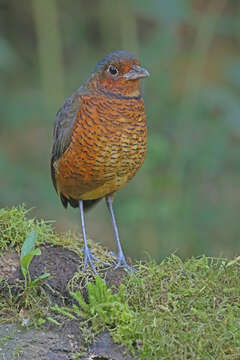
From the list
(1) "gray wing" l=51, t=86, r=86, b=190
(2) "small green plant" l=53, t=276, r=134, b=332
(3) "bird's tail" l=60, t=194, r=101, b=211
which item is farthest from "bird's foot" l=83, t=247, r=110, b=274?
(3) "bird's tail" l=60, t=194, r=101, b=211

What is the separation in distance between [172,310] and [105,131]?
4.60 feet

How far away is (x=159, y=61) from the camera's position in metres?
6.99

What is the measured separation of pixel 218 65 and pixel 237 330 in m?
8.61

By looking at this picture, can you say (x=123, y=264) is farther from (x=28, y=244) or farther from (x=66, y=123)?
(x=66, y=123)

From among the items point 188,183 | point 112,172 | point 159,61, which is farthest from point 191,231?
point 112,172

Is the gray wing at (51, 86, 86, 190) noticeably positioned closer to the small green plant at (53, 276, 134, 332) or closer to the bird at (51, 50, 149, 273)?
the bird at (51, 50, 149, 273)

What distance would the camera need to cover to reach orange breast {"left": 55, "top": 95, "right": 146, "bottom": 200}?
397 centimetres

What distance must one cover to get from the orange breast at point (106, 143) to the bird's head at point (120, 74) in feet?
0.29

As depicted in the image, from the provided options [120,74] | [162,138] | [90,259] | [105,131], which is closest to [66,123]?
[105,131]

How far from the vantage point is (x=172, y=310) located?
3.06 m

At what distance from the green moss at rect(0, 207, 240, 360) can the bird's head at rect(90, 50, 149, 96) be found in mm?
1265

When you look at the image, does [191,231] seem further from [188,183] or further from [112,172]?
[112,172]

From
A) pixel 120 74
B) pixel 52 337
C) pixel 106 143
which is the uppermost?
pixel 120 74

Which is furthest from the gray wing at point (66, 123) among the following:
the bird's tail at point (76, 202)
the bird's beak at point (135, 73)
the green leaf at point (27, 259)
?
the green leaf at point (27, 259)
